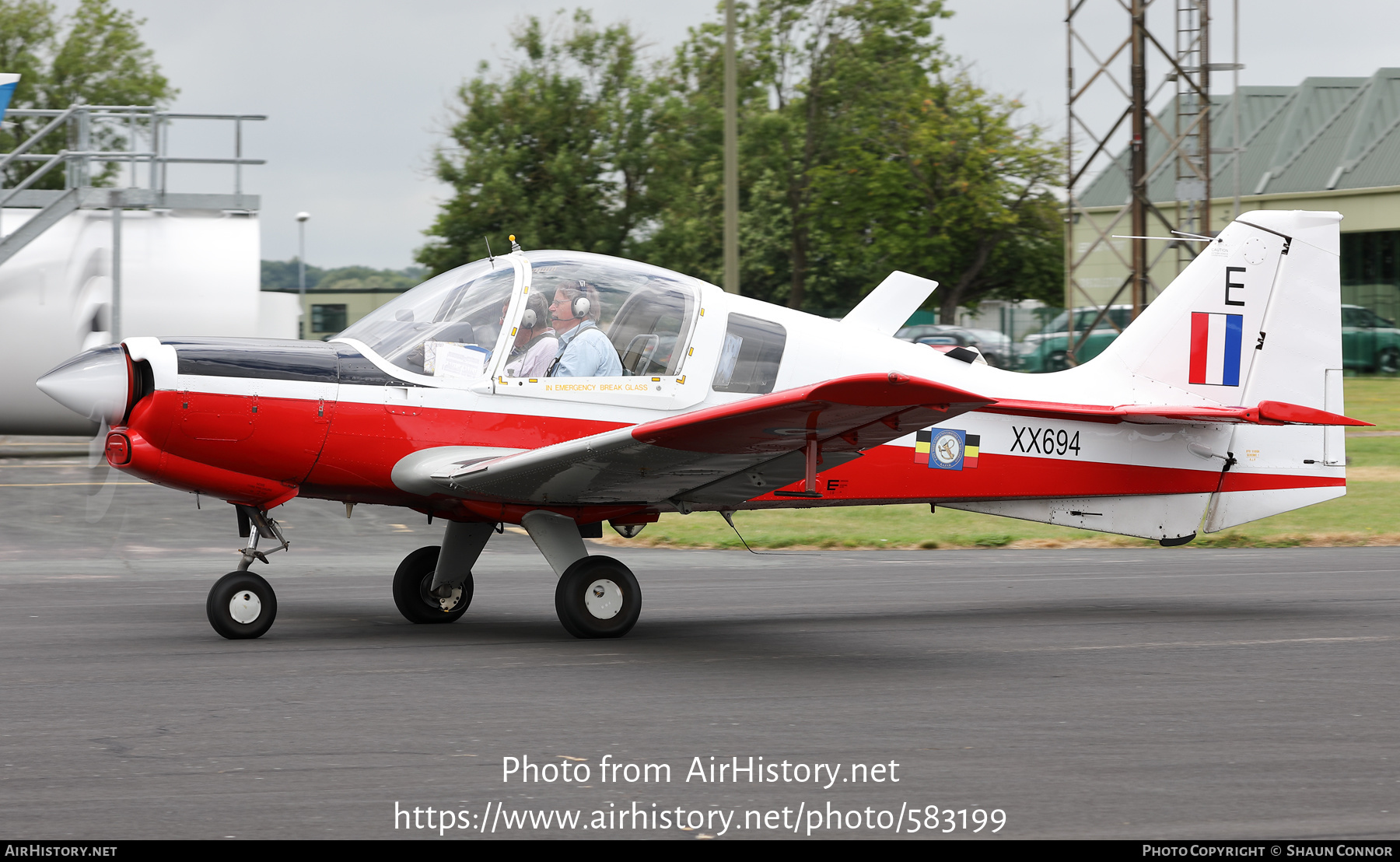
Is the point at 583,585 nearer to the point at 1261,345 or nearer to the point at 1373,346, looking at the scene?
the point at 1261,345

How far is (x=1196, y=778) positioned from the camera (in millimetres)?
5207

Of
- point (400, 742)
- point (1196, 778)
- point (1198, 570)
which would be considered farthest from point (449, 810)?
point (1198, 570)

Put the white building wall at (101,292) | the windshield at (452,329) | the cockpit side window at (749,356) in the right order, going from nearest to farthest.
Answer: the windshield at (452,329) < the cockpit side window at (749,356) < the white building wall at (101,292)

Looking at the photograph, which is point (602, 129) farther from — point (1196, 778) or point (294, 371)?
point (1196, 778)

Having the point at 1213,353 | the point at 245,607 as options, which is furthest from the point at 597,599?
the point at 1213,353

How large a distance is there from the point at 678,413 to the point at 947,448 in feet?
6.14

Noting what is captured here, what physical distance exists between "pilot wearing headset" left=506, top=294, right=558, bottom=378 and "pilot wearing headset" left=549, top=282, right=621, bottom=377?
5cm

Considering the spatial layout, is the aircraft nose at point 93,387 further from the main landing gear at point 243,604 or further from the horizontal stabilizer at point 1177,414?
the horizontal stabilizer at point 1177,414

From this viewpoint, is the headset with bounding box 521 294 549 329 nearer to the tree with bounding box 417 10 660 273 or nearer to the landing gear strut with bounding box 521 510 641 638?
the landing gear strut with bounding box 521 510 641 638

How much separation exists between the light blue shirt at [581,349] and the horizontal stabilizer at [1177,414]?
256 centimetres

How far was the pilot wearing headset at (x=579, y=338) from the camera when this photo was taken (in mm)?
8172

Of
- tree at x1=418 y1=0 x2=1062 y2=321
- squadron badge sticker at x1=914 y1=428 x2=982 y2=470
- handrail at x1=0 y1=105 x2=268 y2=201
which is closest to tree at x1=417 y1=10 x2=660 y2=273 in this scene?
tree at x1=418 y1=0 x2=1062 y2=321

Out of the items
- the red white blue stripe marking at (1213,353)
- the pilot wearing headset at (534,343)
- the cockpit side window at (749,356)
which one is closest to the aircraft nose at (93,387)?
the pilot wearing headset at (534,343)

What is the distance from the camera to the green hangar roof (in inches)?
1844
